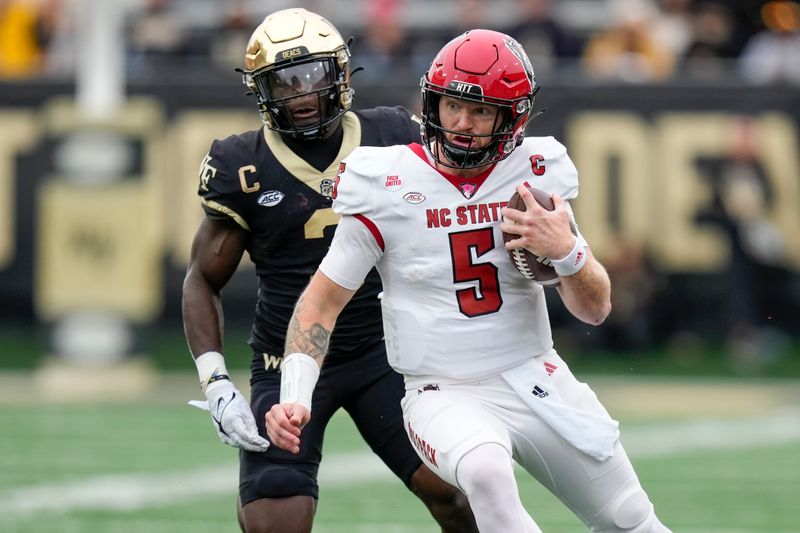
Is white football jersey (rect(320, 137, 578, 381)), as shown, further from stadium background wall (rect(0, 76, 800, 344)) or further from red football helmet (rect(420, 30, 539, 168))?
stadium background wall (rect(0, 76, 800, 344))

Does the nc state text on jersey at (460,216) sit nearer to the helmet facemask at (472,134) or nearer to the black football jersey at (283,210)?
the helmet facemask at (472,134)

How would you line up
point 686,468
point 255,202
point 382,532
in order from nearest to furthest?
1. point 255,202
2. point 382,532
3. point 686,468

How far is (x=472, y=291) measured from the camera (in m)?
4.53

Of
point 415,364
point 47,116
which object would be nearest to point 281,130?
point 415,364

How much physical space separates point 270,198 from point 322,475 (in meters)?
3.39

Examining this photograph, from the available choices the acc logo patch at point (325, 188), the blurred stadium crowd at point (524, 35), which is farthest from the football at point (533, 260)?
the blurred stadium crowd at point (524, 35)

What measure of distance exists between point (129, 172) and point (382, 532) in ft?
20.7

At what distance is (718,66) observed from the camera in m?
13.4

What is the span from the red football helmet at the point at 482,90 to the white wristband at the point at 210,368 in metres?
1.06

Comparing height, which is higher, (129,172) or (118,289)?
(129,172)

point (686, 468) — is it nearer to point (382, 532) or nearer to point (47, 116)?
point (382, 532)

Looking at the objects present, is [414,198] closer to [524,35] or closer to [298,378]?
[298,378]

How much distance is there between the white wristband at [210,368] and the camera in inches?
197

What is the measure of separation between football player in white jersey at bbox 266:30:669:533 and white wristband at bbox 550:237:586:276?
0.07m
